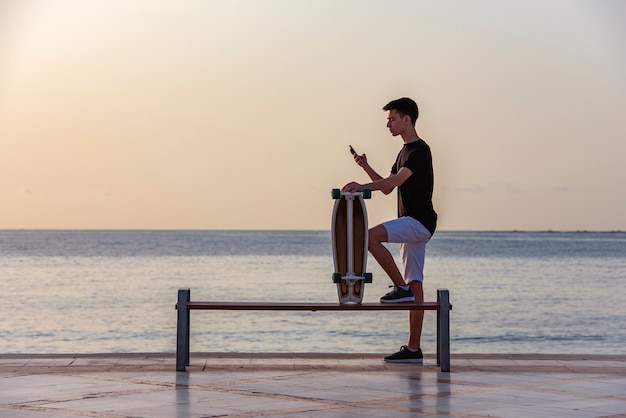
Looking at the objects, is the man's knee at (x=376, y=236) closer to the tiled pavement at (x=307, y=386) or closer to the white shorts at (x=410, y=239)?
the white shorts at (x=410, y=239)

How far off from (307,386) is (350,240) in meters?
1.33

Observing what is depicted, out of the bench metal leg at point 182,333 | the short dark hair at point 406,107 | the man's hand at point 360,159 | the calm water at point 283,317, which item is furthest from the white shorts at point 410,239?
the calm water at point 283,317

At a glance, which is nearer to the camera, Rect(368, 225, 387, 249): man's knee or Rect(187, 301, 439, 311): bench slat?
Rect(187, 301, 439, 311): bench slat

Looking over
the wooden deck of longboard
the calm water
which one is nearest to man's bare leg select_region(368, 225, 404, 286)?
the wooden deck of longboard

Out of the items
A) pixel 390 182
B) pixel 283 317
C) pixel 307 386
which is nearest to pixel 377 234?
pixel 390 182

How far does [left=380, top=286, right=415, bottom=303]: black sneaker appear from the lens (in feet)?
29.9

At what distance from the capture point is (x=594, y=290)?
47906 millimetres

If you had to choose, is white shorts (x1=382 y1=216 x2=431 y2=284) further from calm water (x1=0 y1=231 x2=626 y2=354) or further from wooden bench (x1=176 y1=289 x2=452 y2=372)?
calm water (x1=0 y1=231 x2=626 y2=354)

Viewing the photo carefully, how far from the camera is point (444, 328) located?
9109 mm

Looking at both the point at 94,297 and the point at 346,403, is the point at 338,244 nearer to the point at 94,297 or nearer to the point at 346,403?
the point at 346,403

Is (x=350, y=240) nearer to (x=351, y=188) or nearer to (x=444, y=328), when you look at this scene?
(x=351, y=188)

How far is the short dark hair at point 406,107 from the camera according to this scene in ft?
31.4

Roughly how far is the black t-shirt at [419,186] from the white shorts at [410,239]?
8 cm

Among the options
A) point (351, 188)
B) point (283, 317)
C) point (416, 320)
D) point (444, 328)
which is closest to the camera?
point (351, 188)
